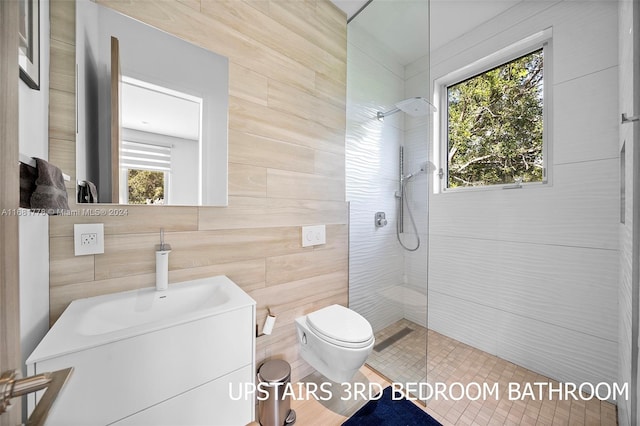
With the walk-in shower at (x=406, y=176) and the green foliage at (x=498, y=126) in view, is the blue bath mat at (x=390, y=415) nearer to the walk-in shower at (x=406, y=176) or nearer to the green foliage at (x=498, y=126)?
the walk-in shower at (x=406, y=176)

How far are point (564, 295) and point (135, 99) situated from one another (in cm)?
270

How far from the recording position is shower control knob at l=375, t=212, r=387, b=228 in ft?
5.81

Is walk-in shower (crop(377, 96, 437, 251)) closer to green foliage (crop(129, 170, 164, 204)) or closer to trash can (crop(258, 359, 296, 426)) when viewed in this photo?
trash can (crop(258, 359, 296, 426))

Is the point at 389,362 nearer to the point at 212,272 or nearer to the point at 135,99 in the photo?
the point at 212,272

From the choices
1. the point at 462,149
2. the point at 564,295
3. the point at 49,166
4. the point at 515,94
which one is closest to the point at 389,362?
the point at 564,295

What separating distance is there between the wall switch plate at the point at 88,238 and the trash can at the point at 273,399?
39.0 inches

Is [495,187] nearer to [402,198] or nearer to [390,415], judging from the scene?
[402,198]

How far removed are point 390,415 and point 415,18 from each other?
243 centimetres

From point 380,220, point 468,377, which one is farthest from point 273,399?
point 468,377

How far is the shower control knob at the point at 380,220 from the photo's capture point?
1.77m

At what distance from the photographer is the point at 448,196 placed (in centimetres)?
222

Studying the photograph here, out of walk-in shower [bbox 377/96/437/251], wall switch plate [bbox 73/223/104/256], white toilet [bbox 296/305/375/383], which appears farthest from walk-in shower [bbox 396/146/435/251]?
wall switch plate [bbox 73/223/104/256]

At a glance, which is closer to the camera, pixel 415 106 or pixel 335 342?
pixel 335 342

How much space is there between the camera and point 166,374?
2.56 feet
